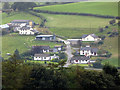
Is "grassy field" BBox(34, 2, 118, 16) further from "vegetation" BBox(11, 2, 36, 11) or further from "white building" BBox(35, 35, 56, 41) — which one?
"white building" BBox(35, 35, 56, 41)

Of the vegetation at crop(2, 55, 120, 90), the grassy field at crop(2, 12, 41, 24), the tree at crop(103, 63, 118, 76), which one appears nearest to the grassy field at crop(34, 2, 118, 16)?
the grassy field at crop(2, 12, 41, 24)

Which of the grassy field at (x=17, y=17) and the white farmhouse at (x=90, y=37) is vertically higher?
the grassy field at (x=17, y=17)

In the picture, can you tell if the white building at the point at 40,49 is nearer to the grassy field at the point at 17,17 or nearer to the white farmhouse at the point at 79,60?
the white farmhouse at the point at 79,60

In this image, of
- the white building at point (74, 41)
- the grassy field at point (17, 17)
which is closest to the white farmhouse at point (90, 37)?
the white building at point (74, 41)

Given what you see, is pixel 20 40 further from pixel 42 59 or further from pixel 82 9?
pixel 82 9

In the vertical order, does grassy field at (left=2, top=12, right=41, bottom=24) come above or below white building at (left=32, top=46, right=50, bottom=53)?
above

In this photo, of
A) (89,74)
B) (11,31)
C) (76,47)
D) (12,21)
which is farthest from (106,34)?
(89,74)

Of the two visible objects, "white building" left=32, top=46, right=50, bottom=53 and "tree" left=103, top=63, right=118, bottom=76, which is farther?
"white building" left=32, top=46, right=50, bottom=53
